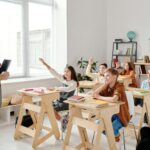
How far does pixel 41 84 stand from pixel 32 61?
69 cm

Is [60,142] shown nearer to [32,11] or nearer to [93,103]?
[93,103]

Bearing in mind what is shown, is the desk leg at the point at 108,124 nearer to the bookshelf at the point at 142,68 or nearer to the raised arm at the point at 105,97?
the raised arm at the point at 105,97

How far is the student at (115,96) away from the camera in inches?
125

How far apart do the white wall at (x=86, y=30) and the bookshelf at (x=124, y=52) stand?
39 centimetres

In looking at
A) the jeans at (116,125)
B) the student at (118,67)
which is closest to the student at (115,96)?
the jeans at (116,125)

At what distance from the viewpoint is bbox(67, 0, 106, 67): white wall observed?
613cm

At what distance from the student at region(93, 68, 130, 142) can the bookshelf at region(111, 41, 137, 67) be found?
3.16m

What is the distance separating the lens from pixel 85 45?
6.56 metres

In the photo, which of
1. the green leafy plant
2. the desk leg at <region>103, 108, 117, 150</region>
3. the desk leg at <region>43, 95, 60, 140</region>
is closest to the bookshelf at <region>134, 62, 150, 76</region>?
the green leafy plant

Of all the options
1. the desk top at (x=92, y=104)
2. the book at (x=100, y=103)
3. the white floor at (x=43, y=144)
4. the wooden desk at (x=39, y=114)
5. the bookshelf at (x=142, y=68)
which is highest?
the bookshelf at (x=142, y=68)

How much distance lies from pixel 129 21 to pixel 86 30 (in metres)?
1.14

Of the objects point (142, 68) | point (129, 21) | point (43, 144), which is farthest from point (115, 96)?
point (129, 21)

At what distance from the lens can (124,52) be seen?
6730mm

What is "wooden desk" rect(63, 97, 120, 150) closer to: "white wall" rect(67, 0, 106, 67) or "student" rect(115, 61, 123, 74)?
"white wall" rect(67, 0, 106, 67)
